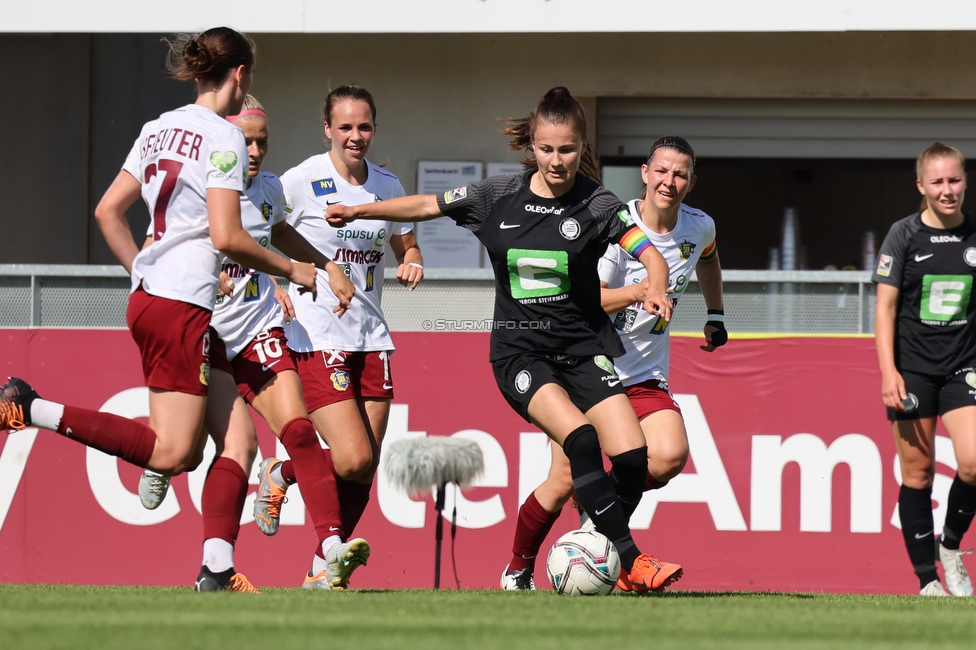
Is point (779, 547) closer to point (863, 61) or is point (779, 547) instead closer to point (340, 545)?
point (340, 545)

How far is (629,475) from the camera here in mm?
4934

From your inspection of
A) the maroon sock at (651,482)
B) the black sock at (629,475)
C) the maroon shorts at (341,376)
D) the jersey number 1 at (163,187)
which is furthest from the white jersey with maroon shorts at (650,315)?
the jersey number 1 at (163,187)

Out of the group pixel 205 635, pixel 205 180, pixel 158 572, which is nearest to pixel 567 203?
pixel 205 180

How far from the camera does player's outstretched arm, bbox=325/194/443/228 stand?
4816 millimetres

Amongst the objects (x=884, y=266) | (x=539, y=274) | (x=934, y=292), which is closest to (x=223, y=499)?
(x=539, y=274)

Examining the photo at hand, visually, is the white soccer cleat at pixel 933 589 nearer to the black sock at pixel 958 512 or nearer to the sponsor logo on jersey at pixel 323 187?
the black sock at pixel 958 512

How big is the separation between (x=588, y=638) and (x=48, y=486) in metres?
4.72

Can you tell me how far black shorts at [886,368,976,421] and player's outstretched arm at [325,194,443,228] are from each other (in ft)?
8.91

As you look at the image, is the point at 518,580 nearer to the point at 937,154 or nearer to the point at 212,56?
the point at 212,56

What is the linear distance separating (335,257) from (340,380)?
0.58 m

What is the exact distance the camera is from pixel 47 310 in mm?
7242

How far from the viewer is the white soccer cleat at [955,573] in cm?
616

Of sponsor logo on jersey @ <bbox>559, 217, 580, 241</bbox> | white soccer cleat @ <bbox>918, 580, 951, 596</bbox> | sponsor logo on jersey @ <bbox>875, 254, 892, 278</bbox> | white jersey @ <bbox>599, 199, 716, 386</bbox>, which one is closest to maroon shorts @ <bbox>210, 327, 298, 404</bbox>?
sponsor logo on jersey @ <bbox>559, 217, 580, 241</bbox>

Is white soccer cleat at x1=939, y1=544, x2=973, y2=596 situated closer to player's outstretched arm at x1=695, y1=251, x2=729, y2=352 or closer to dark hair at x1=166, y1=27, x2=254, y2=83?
player's outstretched arm at x1=695, y1=251, x2=729, y2=352
